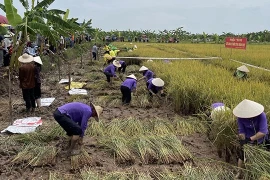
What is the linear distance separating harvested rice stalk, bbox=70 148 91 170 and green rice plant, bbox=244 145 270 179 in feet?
6.13

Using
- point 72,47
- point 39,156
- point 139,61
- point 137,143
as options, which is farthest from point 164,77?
point 72,47

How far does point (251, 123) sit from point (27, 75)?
4.29 m

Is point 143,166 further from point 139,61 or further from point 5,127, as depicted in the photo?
point 139,61

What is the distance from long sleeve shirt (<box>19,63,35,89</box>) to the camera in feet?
19.8

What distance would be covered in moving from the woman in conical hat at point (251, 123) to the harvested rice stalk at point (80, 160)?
1.78 metres

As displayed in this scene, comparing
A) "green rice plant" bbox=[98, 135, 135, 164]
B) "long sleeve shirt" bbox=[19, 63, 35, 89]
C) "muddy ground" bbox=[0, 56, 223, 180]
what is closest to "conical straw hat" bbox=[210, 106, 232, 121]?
"muddy ground" bbox=[0, 56, 223, 180]

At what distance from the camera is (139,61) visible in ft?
47.5

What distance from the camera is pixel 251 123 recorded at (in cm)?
345

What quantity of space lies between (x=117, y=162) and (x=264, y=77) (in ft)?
18.2

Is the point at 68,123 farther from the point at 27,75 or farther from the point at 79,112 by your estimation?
the point at 27,75

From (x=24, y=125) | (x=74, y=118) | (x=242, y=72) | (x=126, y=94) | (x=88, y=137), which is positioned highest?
(x=242, y=72)

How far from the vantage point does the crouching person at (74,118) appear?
158 inches

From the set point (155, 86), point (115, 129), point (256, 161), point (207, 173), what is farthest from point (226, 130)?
point (155, 86)

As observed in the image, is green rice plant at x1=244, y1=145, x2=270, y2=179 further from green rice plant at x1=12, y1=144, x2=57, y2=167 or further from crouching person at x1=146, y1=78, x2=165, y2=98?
crouching person at x1=146, y1=78, x2=165, y2=98
